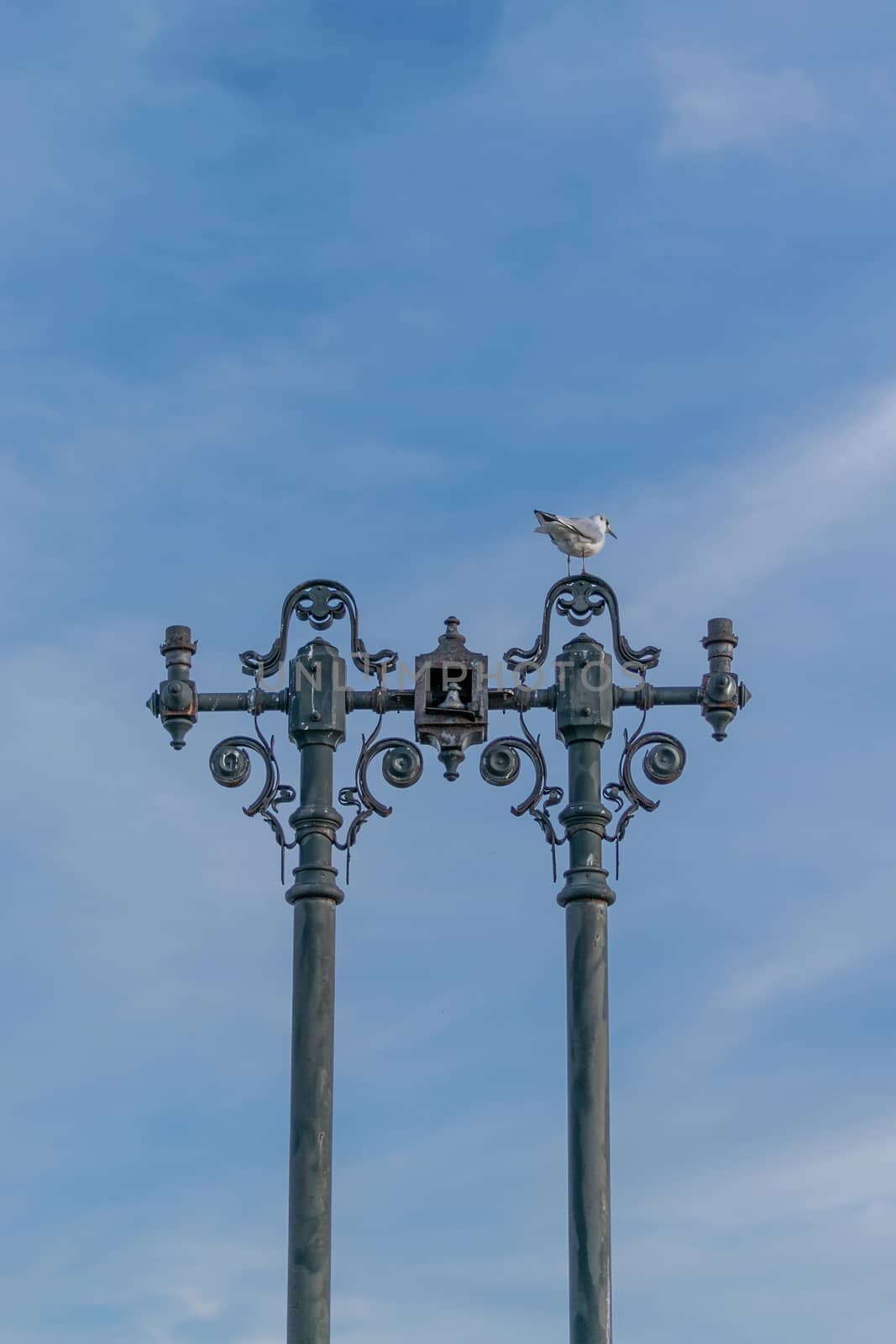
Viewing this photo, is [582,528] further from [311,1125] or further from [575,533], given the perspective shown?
[311,1125]

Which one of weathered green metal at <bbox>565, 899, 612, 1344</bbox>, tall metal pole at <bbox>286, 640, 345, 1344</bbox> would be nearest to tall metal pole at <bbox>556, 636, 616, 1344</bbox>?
weathered green metal at <bbox>565, 899, 612, 1344</bbox>

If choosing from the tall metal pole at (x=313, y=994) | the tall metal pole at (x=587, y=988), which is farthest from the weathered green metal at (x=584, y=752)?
the tall metal pole at (x=313, y=994)

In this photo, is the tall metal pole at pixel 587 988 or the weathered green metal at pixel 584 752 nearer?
the tall metal pole at pixel 587 988

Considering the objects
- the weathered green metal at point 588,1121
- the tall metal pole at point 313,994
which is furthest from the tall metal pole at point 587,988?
the tall metal pole at point 313,994

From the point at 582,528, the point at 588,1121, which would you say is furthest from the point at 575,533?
the point at 588,1121

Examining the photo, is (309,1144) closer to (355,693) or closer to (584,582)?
(355,693)

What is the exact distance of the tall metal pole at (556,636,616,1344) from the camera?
46.5 feet

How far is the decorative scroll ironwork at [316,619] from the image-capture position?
15484mm

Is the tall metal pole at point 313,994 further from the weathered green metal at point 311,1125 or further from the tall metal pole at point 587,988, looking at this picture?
the tall metal pole at point 587,988

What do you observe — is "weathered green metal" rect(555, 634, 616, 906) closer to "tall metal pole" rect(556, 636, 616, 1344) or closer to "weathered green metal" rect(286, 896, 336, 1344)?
"tall metal pole" rect(556, 636, 616, 1344)

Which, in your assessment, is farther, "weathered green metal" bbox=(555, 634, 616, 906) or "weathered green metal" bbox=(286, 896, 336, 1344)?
"weathered green metal" bbox=(555, 634, 616, 906)

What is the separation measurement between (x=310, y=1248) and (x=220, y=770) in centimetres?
278

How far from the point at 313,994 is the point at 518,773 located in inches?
67.6

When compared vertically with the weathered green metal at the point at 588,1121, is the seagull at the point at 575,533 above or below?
above
